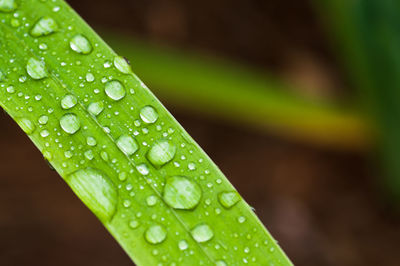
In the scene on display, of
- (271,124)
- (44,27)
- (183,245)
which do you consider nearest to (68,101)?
(44,27)

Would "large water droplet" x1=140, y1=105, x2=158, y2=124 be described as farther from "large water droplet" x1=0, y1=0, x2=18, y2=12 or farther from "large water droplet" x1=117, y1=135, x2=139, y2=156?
"large water droplet" x1=0, y1=0, x2=18, y2=12

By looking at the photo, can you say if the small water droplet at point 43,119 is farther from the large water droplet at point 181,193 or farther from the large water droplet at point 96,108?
the large water droplet at point 181,193

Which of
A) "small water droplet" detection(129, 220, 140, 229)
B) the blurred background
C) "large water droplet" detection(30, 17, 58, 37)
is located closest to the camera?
"small water droplet" detection(129, 220, 140, 229)

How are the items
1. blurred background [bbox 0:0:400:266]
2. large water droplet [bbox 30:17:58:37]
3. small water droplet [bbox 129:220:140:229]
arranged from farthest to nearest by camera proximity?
blurred background [bbox 0:0:400:266], large water droplet [bbox 30:17:58:37], small water droplet [bbox 129:220:140:229]

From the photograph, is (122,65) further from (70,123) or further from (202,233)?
(202,233)

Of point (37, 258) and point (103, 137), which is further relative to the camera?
point (37, 258)

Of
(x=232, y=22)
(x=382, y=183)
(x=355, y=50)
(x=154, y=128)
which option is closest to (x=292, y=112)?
(x=355, y=50)

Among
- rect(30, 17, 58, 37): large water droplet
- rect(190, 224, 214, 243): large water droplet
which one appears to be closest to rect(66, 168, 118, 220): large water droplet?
rect(190, 224, 214, 243): large water droplet

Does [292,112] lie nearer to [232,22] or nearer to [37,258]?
[232,22]
